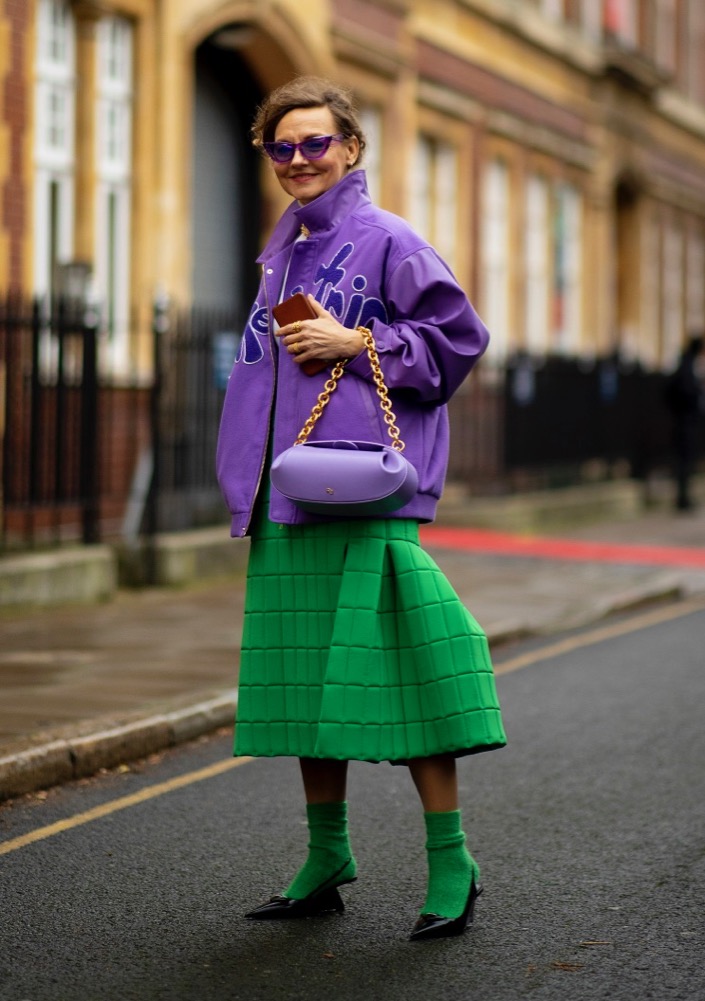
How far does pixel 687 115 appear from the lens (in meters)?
33.5

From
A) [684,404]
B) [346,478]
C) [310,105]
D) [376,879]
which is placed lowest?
[376,879]

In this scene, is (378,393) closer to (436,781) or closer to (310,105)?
(310,105)

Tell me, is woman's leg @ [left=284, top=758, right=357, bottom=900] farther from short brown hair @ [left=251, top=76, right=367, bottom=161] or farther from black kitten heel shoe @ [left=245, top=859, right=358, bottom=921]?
short brown hair @ [left=251, top=76, right=367, bottom=161]

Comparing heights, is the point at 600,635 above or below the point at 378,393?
below

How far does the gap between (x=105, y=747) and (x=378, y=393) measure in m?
2.83

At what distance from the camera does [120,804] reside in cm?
648

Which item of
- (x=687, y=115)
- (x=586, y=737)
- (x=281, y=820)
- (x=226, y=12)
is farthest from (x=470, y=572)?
(x=687, y=115)

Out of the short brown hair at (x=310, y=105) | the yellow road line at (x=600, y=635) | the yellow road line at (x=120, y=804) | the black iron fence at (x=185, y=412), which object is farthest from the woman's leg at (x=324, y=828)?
the black iron fence at (x=185, y=412)

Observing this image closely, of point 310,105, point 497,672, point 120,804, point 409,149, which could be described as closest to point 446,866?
point 310,105

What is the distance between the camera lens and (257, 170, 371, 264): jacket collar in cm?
471

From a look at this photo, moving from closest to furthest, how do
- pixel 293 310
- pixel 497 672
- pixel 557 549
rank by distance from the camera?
pixel 293 310 → pixel 497 672 → pixel 557 549

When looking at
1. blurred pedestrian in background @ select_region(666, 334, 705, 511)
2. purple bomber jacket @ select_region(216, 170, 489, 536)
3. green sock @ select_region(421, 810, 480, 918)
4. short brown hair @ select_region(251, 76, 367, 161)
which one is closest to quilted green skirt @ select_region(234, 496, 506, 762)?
purple bomber jacket @ select_region(216, 170, 489, 536)

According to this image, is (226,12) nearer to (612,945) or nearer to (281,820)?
(281,820)

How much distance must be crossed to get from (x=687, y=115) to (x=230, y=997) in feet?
101
